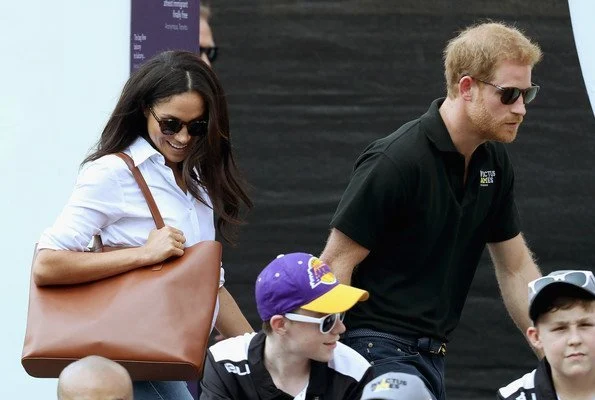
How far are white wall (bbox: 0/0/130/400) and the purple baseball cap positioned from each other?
1.36m

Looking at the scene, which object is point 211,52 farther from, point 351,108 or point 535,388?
point 535,388

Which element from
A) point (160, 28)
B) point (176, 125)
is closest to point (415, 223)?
point (176, 125)

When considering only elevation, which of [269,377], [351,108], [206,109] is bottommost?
[269,377]

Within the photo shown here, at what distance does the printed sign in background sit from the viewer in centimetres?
456

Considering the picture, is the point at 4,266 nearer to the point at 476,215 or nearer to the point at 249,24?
the point at 249,24

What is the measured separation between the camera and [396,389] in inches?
110

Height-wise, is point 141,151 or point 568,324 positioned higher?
point 141,151

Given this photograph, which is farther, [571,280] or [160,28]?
[160,28]

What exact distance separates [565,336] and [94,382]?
3.93ft

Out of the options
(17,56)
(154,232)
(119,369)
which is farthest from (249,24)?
(119,369)

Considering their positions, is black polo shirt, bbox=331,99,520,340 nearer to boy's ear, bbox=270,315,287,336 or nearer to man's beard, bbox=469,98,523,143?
man's beard, bbox=469,98,523,143

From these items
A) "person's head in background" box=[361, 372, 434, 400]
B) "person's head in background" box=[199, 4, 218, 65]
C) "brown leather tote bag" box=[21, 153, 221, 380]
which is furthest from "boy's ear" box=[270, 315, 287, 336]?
"person's head in background" box=[199, 4, 218, 65]

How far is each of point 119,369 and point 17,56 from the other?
1.81 metres

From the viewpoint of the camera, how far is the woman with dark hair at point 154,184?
130 inches
